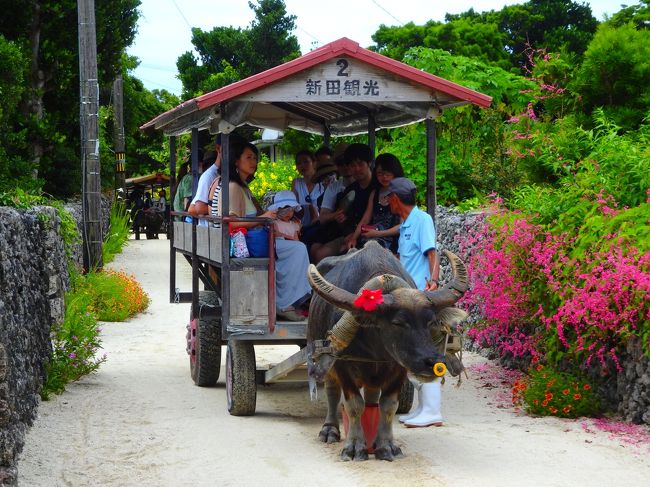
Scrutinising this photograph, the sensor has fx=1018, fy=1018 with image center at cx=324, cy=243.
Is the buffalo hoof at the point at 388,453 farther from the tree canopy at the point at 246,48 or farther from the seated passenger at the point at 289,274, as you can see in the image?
the tree canopy at the point at 246,48

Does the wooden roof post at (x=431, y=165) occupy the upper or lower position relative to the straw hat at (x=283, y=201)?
upper

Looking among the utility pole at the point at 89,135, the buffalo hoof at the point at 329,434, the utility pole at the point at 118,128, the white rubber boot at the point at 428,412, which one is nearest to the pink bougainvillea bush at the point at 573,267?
the white rubber boot at the point at 428,412

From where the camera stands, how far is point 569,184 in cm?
930

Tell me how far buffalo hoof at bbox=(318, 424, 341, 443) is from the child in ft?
5.81

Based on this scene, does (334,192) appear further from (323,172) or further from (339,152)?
(339,152)

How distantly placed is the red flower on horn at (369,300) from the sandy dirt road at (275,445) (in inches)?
42.1

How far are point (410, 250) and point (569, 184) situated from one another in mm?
2165

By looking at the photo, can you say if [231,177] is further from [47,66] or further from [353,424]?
[47,66]

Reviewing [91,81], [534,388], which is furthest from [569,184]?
[91,81]

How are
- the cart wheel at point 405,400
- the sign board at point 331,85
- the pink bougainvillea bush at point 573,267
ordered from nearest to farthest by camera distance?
the pink bougainvillea bush at point 573,267, the sign board at point 331,85, the cart wheel at point 405,400

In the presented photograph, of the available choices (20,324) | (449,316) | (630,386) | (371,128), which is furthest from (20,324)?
(630,386)

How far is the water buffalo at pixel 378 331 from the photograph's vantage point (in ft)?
20.6

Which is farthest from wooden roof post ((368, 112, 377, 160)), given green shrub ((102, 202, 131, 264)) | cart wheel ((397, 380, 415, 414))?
green shrub ((102, 202, 131, 264))

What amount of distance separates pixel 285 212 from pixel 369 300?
2.42m
